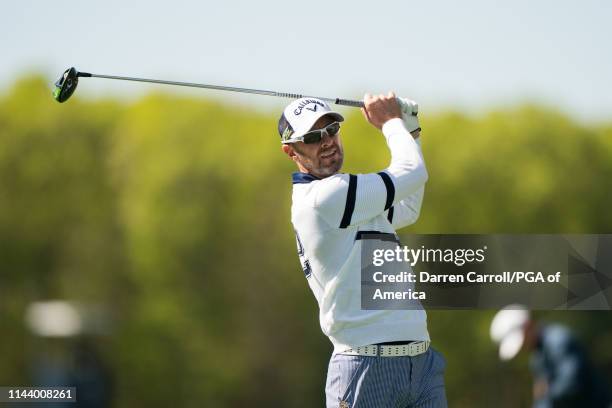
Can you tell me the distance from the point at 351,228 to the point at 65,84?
6.87 ft

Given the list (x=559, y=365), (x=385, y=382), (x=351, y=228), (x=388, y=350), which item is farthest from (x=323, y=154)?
(x=559, y=365)

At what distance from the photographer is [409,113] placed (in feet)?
16.4

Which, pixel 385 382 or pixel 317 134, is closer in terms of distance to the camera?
pixel 385 382

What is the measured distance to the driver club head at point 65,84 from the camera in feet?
19.8

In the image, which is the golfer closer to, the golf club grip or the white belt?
the white belt

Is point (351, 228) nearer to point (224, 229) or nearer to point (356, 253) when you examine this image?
point (356, 253)

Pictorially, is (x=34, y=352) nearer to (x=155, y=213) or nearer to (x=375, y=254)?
(x=155, y=213)

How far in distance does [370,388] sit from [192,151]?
23.0 meters

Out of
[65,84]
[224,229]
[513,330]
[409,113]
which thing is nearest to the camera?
[409,113]

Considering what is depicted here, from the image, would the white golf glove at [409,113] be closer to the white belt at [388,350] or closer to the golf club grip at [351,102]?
the golf club grip at [351,102]

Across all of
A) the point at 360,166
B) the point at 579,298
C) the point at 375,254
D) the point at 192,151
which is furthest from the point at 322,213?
the point at 192,151

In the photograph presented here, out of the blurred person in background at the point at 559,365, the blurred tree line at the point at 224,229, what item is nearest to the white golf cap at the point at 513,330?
the blurred person in background at the point at 559,365

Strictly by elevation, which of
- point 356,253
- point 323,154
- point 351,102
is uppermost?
point 351,102

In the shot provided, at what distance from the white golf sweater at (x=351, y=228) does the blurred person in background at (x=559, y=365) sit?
193 inches
